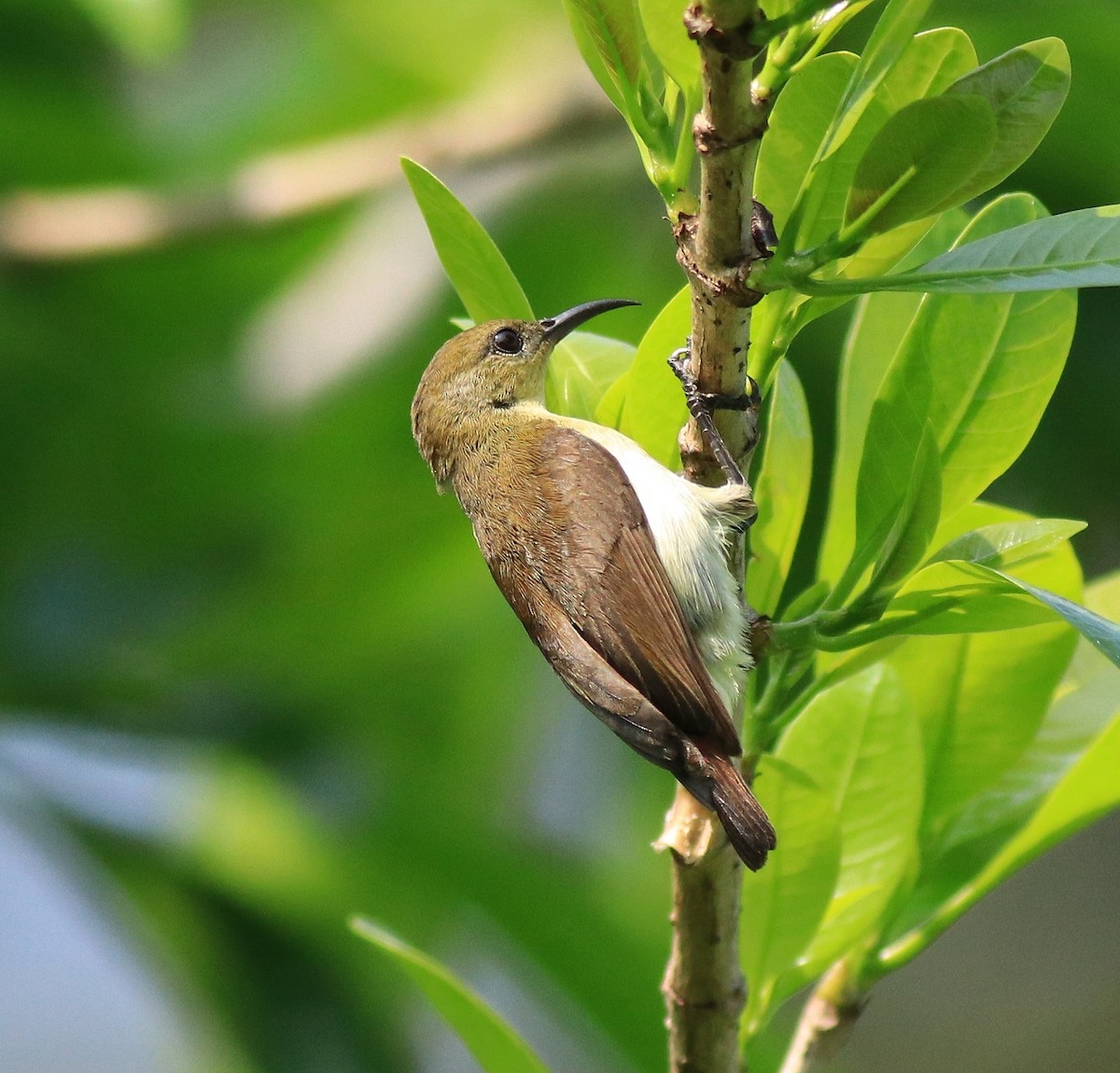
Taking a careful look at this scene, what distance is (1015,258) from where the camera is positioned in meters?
1.33

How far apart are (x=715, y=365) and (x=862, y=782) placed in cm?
58

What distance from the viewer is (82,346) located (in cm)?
437

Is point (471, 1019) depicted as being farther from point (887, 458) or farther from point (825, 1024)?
point (887, 458)

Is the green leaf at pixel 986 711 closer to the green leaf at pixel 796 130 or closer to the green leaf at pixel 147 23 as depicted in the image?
the green leaf at pixel 796 130

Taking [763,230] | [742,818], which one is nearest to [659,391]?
[763,230]

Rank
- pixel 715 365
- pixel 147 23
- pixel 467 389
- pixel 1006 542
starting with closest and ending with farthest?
pixel 715 365 → pixel 1006 542 → pixel 147 23 → pixel 467 389

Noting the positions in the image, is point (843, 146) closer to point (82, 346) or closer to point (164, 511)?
point (164, 511)

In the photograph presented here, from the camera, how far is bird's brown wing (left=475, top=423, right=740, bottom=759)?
2.00 metres

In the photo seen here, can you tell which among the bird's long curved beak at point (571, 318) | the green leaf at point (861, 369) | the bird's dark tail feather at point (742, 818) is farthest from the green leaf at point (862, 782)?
the bird's long curved beak at point (571, 318)

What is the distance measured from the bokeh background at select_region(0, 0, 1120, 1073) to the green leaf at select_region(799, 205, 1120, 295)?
208 centimetres

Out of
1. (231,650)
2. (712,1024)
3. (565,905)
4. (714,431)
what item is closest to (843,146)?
(714,431)

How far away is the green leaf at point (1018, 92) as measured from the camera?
1.32m

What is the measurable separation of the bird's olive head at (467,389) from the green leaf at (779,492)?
1269mm

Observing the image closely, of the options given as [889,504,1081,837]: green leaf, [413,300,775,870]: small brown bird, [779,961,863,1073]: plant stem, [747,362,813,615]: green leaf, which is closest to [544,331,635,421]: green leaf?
[413,300,775,870]: small brown bird
